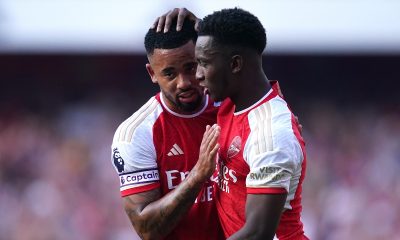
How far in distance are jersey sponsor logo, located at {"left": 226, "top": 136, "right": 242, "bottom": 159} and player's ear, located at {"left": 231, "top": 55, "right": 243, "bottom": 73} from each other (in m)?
0.35

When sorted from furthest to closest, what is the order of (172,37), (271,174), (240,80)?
1. (172,37)
2. (240,80)
3. (271,174)

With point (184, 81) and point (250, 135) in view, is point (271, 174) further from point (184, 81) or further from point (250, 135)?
point (184, 81)

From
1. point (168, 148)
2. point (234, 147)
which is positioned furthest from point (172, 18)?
point (234, 147)

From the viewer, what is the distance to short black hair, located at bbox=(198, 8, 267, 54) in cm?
504

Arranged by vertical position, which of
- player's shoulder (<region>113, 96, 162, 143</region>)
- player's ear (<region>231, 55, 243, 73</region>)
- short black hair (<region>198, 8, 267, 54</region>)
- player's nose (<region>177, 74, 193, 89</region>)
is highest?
short black hair (<region>198, 8, 267, 54</region>)

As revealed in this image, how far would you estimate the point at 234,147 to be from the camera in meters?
5.10

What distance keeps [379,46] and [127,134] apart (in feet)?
27.5

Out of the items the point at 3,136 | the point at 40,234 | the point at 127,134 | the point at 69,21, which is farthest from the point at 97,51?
the point at 127,134

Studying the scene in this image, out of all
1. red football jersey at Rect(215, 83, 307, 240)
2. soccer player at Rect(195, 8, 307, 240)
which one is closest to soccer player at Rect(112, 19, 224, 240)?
red football jersey at Rect(215, 83, 307, 240)

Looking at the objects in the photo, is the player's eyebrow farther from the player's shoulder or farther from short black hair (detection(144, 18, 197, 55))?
the player's shoulder

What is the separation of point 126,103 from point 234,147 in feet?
29.4

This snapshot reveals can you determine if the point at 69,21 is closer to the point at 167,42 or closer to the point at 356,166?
the point at 356,166

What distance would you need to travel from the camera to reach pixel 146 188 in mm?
5641

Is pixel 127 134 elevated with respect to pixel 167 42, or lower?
lower
